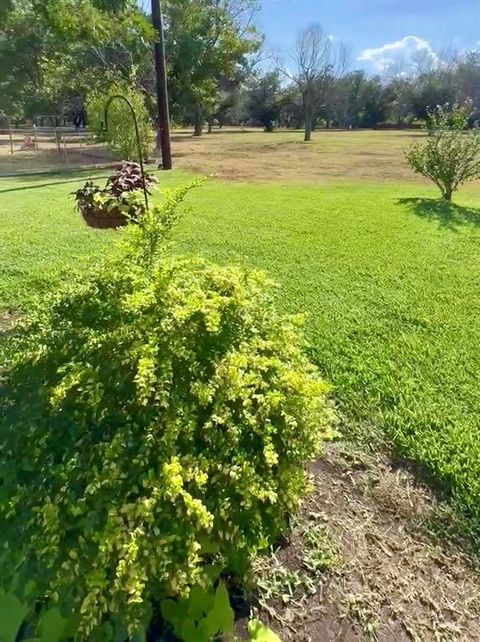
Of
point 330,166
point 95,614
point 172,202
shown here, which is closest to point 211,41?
point 330,166

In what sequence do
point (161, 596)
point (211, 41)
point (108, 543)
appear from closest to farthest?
point (108, 543)
point (161, 596)
point (211, 41)

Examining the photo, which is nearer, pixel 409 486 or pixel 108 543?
pixel 108 543

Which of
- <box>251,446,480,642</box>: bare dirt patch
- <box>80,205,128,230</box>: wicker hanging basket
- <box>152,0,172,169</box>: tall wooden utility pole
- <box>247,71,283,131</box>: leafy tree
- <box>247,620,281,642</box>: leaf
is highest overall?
<box>247,71,283,131</box>: leafy tree

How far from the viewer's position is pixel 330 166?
54.1ft

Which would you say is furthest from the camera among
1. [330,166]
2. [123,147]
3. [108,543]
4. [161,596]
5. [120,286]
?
[330,166]

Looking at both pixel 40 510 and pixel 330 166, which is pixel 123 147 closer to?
pixel 330 166

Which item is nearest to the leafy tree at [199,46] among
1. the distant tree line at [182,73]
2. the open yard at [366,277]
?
the distant tree line at [182,73]

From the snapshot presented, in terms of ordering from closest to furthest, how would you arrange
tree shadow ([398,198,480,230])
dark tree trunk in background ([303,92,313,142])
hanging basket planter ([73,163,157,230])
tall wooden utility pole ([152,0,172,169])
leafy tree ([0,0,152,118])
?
hanging basket planter ([73,163,157,230])
leafy tree ([0,0,152,118])
tree shadow ([398,198,480,230])
tall wooden utility pole ([152,0,172,169])
dark tree trunk in background ([303,92,313,142])

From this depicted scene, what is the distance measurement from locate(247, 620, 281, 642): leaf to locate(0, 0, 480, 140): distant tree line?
3.88 m

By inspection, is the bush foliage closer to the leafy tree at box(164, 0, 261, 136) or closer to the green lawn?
the green lawn

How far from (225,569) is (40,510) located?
26.4 inches

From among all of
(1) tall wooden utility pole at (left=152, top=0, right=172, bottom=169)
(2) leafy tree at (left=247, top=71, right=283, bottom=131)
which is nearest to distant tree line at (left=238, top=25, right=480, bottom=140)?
(2) leafy tree at (left=247, top=71, right=283, bottom=131)

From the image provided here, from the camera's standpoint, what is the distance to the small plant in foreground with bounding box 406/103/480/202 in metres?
8.25

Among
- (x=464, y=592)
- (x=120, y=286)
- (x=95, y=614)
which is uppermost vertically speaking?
(x=120, y=286)
